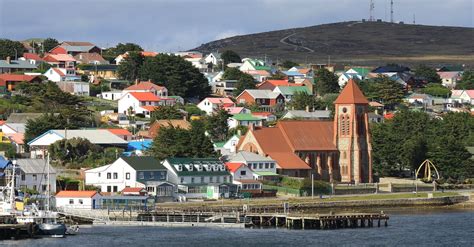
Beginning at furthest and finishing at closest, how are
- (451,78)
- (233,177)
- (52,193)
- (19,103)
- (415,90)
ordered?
(451,78), (415,90), (19,103), (233,177), (52,193)

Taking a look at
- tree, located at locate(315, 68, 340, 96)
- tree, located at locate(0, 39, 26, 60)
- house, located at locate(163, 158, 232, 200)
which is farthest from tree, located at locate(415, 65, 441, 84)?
house, located at locate(163, 158, 232, 200)

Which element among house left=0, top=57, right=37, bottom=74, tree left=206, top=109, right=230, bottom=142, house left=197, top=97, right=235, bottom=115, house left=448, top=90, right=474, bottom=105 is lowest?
tree left=206, top=109, right=230, bottom=142

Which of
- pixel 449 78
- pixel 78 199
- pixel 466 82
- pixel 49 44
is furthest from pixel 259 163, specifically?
pixel 449 78

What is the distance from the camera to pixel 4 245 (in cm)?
7456

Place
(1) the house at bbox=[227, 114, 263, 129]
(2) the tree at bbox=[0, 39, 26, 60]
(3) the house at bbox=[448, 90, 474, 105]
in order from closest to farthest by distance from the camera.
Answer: (1) the house at bbox=[227, 114, 263, 129] < (2) the tree at bbox=[0, 39, 26, 60] < (3) the house at bbox=[448, 90, 474, 105]

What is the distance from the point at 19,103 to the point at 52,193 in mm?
38106

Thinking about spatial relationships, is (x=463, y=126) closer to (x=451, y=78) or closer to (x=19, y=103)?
(x=19, y=103)

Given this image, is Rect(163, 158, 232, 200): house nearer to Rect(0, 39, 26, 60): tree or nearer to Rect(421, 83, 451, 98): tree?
Rect(0, 39, 26, 60): tree

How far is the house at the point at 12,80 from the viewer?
137375 millimetres

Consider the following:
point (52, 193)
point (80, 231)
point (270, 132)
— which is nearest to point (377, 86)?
point (270, 132)

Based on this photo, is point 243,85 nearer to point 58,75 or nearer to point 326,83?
point 326,83

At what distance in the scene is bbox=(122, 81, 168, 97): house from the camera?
14088 centimetres

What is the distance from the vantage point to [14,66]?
150 metres

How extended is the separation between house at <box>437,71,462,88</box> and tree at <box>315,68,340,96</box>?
Answer: 29.1 meters
